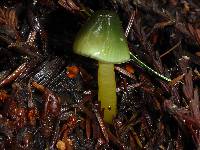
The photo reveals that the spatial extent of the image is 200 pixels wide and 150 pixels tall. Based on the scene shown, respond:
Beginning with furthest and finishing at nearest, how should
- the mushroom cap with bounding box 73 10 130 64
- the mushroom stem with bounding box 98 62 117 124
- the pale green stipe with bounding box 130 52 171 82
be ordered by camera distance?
the pale green stipe with bounding box 130 52 171 82 → the mushroom stem with bounding box 98 62 117 124 → the mushroom cap with bounding box 73 10 130 64

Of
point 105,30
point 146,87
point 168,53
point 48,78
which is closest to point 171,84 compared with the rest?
point 146,87

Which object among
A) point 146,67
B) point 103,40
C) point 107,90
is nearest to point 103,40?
point 103,40

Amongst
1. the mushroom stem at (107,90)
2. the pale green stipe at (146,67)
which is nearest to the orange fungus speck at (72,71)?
the mushroom stem at (107,90)

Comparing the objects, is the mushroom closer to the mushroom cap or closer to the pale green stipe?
the mushroom cap

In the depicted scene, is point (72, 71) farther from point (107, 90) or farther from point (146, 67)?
point (146, 67)

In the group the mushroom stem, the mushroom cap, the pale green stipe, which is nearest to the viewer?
the mushroom cap

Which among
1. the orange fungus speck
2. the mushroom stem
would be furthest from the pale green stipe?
the orange fungus speck

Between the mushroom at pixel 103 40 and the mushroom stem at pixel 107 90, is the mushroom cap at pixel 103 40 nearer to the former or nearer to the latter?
the mushroom at pixel 103 40
